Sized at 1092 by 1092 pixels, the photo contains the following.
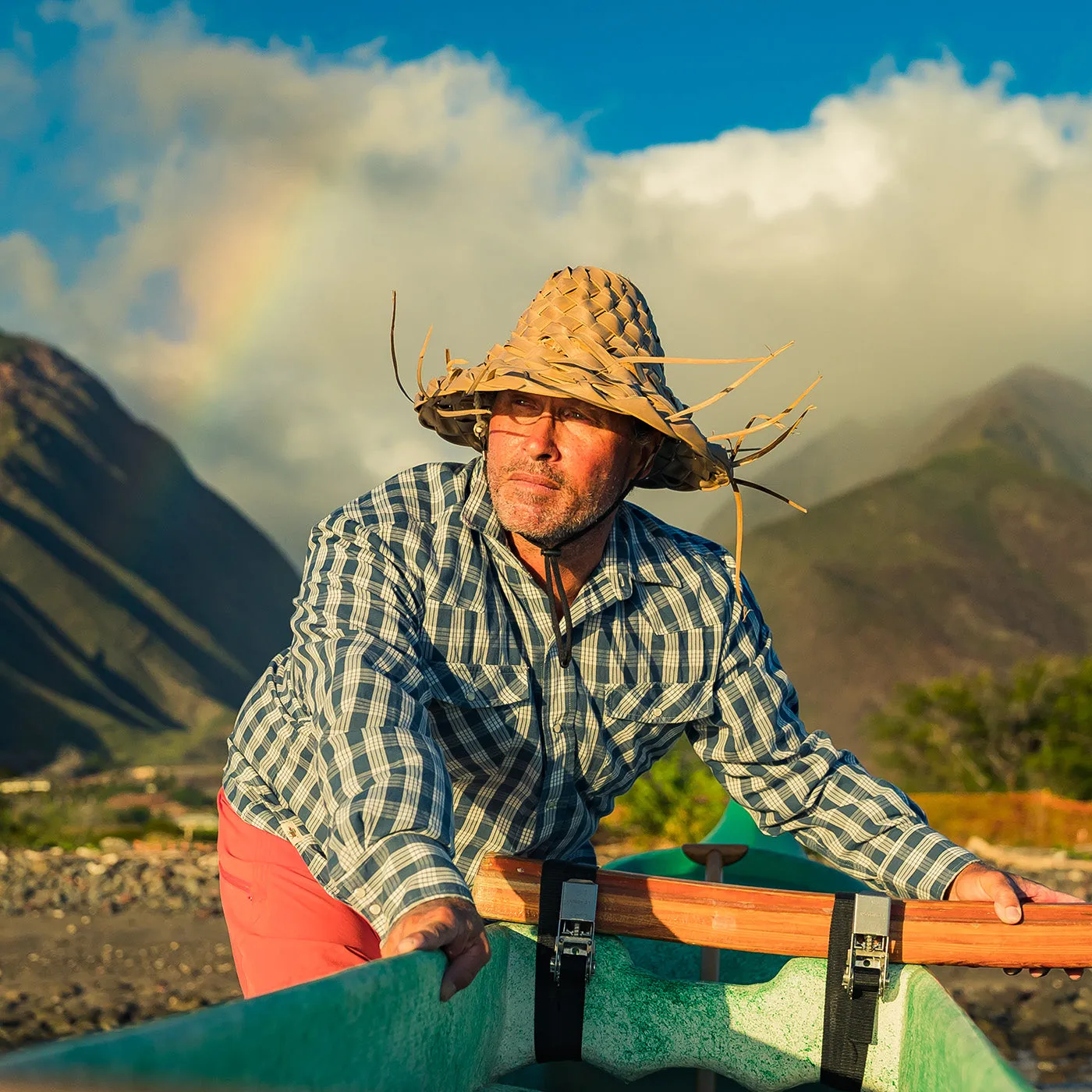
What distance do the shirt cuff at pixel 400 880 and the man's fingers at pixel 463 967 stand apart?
56mm

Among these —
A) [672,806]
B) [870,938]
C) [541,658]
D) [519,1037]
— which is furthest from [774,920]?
[672,806]

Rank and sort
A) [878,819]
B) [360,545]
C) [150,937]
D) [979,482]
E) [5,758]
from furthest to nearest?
[979,482], [5,758], [150,937], [878,819], [360,545]

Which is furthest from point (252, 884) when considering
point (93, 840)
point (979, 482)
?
point (979, 482)

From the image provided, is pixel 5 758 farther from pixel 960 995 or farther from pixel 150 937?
pixel 960 995

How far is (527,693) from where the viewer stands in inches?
89.3

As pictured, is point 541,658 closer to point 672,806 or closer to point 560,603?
point 560,603

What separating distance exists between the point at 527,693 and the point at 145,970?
5.23 m

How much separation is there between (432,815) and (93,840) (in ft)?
36.9

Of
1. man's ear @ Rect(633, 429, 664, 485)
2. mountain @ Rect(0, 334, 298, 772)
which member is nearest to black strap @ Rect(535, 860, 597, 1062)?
man's ear @ Rect(633, 429, 664, 485)

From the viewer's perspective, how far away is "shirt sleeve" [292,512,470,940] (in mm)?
1502

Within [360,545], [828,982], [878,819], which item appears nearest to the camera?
[828,982]

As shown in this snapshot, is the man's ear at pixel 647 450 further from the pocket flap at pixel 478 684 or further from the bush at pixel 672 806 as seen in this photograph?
the bush at pixel 672 806

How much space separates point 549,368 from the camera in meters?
2.14

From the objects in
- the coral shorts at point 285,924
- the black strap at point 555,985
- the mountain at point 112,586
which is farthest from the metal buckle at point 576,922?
the mountain at point 112,586
